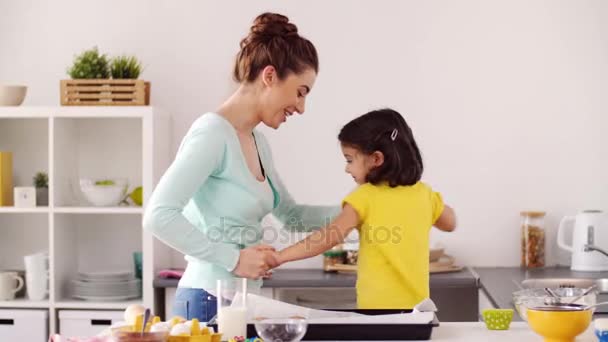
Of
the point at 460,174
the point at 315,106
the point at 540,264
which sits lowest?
the point at 540,264

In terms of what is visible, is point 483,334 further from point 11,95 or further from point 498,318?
point 11,95

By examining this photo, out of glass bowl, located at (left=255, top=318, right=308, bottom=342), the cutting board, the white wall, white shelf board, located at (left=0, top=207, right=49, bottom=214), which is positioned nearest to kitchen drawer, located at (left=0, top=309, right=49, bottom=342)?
white shelf board, located at (left=0, top=207, right=49, bottom=214)

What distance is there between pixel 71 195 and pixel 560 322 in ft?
9.01

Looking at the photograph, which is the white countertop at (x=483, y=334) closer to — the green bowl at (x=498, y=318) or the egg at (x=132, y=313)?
the green bowl at (x=498, y=318)

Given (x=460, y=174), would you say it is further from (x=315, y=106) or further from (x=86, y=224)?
(x=86, y=224)

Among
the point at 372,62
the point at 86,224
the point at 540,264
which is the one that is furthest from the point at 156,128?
the point at 540,264

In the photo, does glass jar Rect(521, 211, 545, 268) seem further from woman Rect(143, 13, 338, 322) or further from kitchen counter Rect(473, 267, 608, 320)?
woman Rect(143, 13, 338, 322)

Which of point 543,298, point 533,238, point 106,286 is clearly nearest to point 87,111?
point 106,286

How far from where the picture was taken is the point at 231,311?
2059 mm

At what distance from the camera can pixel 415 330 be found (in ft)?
6.86

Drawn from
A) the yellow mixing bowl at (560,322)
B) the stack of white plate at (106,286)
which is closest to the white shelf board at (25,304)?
the stack of white plate at (106,286)

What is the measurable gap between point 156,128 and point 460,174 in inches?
52.6

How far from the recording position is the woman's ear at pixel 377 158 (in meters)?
2.63

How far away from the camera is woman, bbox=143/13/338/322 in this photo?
2332 millimetres
